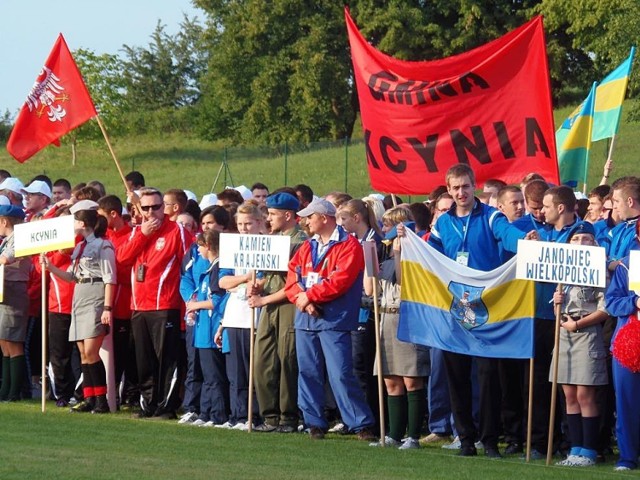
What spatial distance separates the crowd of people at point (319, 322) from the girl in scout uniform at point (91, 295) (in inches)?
0.8

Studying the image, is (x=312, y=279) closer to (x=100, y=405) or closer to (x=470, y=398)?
(x=470, y=398)

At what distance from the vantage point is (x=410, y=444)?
12.1 metres

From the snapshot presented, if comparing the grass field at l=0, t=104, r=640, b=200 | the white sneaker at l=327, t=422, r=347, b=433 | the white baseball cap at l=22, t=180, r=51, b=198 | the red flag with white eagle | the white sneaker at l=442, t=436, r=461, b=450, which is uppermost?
the grass field at l=0, t=104, r=640, b=200

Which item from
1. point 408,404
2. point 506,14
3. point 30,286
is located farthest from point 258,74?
point 408,404

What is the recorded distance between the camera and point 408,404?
1241cm

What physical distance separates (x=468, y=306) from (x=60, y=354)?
17.8ft

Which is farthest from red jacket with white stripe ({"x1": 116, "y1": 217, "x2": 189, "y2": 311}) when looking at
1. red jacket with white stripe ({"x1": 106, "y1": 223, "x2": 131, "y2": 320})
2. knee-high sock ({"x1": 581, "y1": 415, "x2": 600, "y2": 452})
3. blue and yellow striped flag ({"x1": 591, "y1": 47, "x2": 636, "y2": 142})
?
blue and yellow striped flag ({"x1": 591, "y1": 47, "x2": 636, "y2": 142})

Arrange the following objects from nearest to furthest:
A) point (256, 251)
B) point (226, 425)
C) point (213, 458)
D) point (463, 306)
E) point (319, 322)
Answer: point (213, 458)
point (463, 306)
point (319, 322)
point (256, 251)
point (226, 425)

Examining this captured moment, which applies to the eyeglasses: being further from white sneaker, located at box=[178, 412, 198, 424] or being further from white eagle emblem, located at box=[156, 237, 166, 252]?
white sneaker, located at box=[178, 412, 198, 424]

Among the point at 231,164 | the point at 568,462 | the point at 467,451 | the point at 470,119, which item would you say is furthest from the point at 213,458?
the point at 231,164

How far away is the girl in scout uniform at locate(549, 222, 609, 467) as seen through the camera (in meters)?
11.2

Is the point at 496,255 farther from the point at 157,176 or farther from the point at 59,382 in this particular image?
the point at 157,176

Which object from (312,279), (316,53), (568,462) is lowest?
(568,462)

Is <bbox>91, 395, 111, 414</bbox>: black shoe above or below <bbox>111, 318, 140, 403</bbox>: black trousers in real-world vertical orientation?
below
